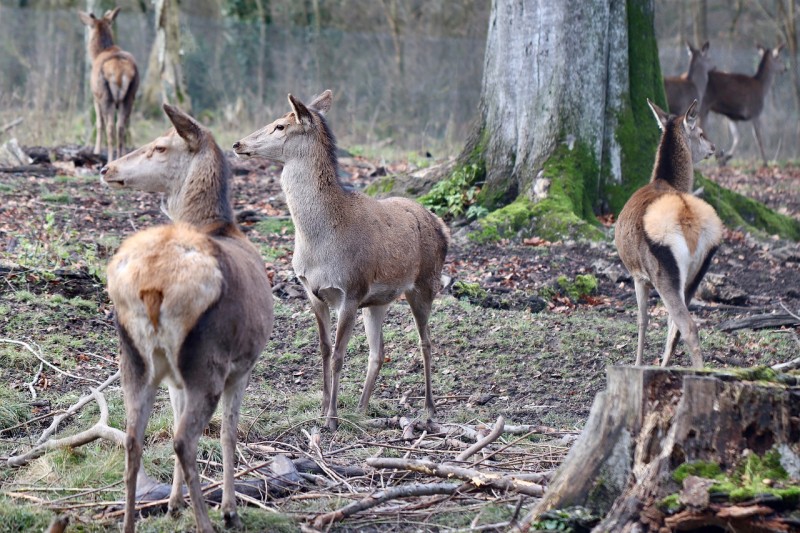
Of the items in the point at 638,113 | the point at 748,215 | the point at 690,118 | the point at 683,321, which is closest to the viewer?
the point at 683,321

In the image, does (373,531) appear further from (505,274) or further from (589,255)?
(589,255)

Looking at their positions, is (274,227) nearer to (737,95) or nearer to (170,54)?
(170,54)

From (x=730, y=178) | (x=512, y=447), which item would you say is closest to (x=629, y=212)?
(x=512, y=447)

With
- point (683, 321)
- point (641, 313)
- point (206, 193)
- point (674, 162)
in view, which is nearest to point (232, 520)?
point (206, 193)

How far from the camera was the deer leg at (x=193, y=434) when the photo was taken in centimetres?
421

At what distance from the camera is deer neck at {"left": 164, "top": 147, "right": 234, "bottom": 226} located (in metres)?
5.35

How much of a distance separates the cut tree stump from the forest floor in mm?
451

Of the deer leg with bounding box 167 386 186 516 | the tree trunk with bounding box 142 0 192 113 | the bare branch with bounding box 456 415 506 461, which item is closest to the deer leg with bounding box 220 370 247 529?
the deer leg with bounding box 167 386 186 516

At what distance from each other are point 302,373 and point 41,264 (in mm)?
2813

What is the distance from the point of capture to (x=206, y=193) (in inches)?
212

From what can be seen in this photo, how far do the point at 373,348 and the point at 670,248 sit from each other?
237 centimetres

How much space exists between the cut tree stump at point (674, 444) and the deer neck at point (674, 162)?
490 centimetres

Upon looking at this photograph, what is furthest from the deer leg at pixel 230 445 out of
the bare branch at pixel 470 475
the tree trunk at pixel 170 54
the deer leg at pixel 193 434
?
the tree trunk at pixel 170 54

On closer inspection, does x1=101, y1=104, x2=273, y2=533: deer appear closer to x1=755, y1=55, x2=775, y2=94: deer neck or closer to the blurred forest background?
x1=755, y1=55, x2=775, y2=94: deer neck
